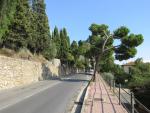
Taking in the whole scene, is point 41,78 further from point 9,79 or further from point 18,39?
point 9,79

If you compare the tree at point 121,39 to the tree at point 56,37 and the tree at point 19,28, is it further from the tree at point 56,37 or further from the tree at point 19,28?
the tree at point 56,37

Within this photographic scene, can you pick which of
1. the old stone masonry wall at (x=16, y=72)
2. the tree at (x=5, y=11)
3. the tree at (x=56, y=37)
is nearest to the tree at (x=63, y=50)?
the tree at (x=56, y=37)

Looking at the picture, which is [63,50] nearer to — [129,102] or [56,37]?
[56,37]

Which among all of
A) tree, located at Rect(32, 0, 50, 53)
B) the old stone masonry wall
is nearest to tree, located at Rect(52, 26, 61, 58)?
tree, located at Rect(32, 0, 50, 53)

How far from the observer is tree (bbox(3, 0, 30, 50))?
48.8 meters

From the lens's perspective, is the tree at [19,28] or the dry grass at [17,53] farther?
the dry grass at [17,53]

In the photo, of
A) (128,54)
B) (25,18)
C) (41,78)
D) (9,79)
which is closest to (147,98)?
(9,79)

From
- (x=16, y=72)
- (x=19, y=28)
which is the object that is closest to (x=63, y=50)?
(x=19, y=28)

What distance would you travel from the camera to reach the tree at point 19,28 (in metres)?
48.8

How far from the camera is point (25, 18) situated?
49.9 metres

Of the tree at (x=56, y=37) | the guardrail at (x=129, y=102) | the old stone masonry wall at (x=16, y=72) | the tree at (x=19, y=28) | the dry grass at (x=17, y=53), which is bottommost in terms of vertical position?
the guardrail at (x=129, y=102)

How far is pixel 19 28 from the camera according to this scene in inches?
1943

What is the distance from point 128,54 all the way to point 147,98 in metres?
36.4

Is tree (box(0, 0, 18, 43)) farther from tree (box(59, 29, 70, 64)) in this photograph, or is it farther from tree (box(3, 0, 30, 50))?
tree (box(59, 29, 70, 64))
